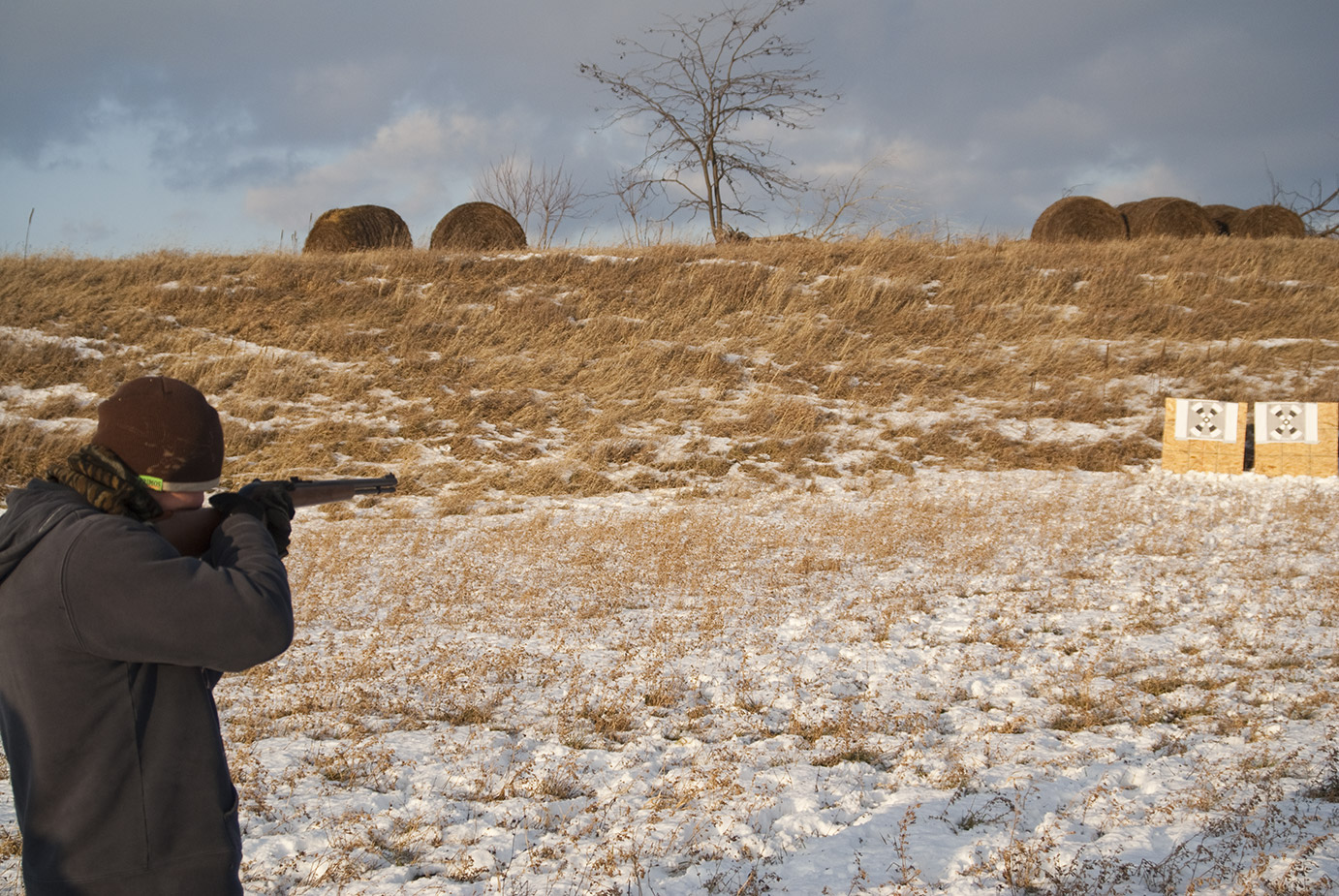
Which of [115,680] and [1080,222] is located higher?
[1080,222]

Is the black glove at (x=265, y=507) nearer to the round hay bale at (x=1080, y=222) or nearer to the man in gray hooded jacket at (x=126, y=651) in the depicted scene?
the man in gray hooded jacket at (x=126, y=651)

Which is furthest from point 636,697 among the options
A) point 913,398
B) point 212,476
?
point 913,398

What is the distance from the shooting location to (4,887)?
10.6 feet

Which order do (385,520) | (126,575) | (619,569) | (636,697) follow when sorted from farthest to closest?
(385,520) → (619,569) → (636,697) → (126,575)

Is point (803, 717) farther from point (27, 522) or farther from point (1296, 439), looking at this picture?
point (1296, 439)

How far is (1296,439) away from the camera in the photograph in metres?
12.7

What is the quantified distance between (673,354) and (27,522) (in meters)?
15.5

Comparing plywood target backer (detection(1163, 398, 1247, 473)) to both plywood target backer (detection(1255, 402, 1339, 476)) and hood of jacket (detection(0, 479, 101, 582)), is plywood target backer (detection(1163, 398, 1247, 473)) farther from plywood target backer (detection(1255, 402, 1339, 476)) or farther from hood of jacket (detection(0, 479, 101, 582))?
hood of jacket (detection(0, 479, 101, 582))

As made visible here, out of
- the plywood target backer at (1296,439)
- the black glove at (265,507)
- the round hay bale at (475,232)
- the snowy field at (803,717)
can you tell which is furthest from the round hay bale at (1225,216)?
the black glove at (265,507)

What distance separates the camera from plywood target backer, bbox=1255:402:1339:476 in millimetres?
12562

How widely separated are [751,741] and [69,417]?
13.5 metres

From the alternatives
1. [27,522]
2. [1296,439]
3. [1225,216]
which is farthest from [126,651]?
[1225,216]

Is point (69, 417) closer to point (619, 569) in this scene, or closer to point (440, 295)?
point (440, 295)

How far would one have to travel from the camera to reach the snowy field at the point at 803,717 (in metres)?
3.47
